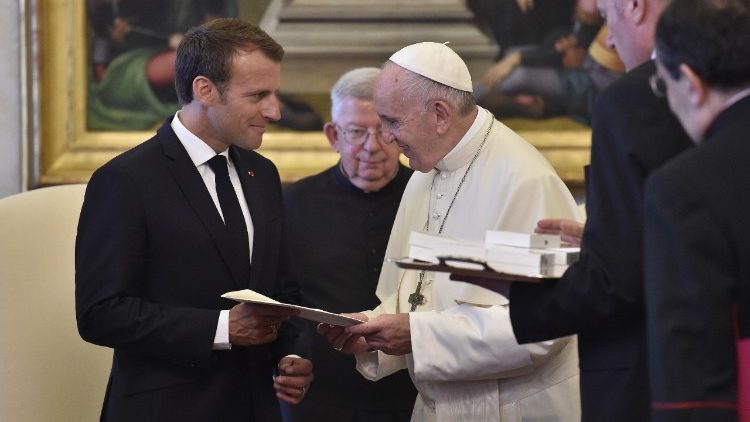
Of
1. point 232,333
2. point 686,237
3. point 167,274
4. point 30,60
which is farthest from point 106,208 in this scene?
point 30,60

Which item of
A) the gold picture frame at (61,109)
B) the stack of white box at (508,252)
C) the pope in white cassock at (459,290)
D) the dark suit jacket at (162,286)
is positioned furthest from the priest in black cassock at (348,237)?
the stack of white box at (508,252)

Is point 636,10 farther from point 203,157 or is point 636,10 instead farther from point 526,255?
point 203,157

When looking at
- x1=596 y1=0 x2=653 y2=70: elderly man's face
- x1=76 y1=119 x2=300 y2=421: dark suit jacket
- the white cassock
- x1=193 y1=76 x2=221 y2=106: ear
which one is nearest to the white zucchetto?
the white cassock

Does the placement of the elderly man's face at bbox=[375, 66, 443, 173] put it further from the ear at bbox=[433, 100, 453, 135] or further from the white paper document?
the white paper document

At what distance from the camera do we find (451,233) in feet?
11.2

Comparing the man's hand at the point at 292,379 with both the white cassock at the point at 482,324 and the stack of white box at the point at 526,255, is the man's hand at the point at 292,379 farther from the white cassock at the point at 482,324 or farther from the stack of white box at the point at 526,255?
the stack of white box at the point at 526,255

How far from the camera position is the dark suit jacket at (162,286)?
2877 millimetres

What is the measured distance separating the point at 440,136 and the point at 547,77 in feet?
5.41

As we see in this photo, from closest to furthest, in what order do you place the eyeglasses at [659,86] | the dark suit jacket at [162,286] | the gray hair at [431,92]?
the eyeglasses at [659,86] → the dark suit jacket at [162,286] → the gray hair at [431,92]

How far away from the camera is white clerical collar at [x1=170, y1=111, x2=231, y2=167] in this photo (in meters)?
3.09

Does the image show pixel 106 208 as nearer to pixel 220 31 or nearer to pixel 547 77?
pixel 220 31

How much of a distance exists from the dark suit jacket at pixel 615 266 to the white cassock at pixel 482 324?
2.26 feet

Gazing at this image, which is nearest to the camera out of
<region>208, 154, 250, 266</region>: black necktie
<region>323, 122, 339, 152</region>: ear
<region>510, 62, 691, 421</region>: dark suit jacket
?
<region>510, 62, 691, 421</region>: dark suit jacket

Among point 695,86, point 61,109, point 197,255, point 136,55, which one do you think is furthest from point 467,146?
point 61,109
